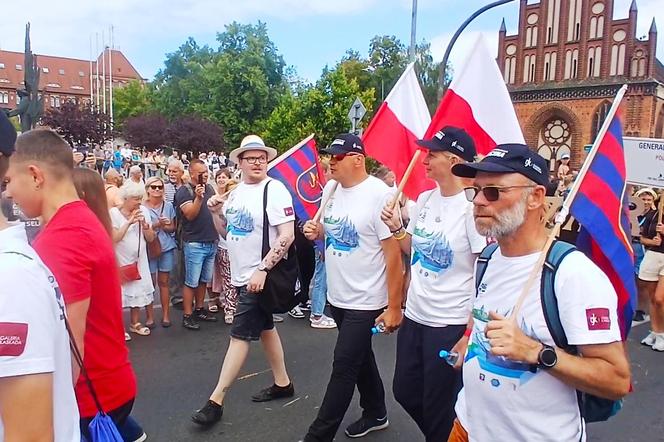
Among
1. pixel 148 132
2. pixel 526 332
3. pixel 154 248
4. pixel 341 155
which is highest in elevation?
pixel 148 132

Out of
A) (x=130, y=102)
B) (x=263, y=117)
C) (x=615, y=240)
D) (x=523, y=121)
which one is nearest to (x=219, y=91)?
(x=263, y=117)

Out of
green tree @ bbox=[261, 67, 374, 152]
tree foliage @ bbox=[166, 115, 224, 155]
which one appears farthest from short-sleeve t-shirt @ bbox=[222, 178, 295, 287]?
tree foliage @ bbox=[166, 115, 224, 155]

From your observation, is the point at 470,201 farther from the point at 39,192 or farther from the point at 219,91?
the point at 219,91

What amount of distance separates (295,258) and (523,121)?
3458 cm

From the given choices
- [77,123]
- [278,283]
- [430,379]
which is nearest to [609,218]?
[430,379]

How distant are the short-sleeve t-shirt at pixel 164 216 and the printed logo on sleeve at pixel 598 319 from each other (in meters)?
5.42

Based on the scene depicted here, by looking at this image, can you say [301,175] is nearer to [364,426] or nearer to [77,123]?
[364,426]

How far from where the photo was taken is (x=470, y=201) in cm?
301

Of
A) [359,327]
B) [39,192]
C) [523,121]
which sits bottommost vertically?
[359,327]

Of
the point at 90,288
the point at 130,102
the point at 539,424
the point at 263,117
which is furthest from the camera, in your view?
the point at 130,102

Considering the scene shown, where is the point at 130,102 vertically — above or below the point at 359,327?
above

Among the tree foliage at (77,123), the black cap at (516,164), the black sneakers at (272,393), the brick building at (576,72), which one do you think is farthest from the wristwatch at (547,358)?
the tree foliage at (77,123)

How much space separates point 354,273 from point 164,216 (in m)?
3.68

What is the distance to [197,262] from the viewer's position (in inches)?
254
